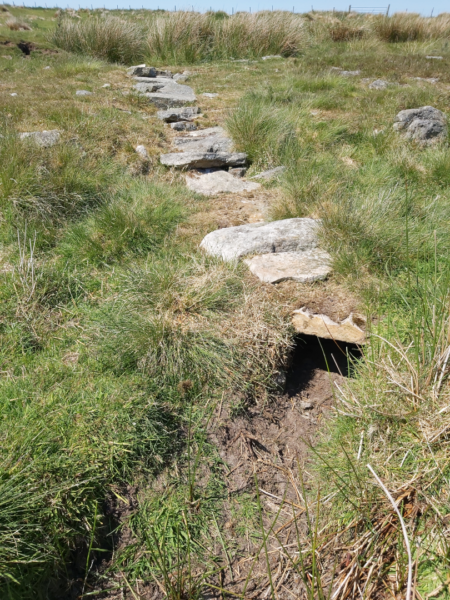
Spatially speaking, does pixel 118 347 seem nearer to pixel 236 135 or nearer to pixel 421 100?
pixel 236 135

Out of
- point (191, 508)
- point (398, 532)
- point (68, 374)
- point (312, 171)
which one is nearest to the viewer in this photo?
point (398, 532)

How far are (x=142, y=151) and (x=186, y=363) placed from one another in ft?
10.2

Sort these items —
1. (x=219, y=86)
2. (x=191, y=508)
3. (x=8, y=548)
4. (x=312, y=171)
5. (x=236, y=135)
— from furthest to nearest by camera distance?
(x=219, y=86), (x=236, y=135), (x=312, y=171), (x=191, y=508), (x=8, y=548)

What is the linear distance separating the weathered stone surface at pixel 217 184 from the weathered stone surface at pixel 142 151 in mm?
524

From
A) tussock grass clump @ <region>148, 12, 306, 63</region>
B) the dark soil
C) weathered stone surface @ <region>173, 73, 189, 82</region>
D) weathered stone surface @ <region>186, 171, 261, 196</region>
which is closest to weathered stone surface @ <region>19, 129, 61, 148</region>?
weathered stone surface @ <region>186, 171, 261, 196</region>

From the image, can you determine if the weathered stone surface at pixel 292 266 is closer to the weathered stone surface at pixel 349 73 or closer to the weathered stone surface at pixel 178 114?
the weathered stone surface at pixel 178 114

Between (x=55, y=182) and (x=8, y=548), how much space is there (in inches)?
117

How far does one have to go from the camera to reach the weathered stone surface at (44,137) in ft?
13.9

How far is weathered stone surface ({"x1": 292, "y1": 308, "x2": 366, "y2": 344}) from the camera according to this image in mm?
2910

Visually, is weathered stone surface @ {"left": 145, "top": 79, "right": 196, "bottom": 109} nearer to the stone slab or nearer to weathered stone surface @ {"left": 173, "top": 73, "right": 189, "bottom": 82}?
weathered stone surface @ {"left": 173, "top": 73, "right": 189, "bottom": 82}

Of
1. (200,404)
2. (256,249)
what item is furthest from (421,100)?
(200,404)

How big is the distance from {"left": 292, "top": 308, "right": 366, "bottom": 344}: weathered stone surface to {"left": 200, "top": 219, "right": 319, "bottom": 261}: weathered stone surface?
2.27 feet

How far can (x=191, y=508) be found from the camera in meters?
2.19

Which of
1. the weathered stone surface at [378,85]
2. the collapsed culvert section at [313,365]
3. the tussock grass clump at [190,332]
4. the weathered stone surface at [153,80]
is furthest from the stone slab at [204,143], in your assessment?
the weathered stone surface at [378,85]
